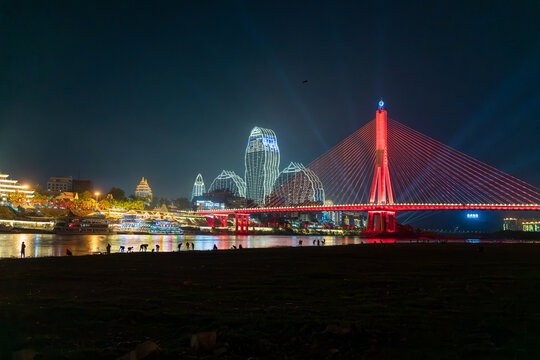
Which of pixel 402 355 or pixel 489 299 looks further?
pixel 489 299

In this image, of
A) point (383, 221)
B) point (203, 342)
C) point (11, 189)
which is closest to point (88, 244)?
point (203, 342)

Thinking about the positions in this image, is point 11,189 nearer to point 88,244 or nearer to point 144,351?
point 88,244

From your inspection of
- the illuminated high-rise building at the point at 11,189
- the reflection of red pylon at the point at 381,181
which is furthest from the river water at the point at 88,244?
the illuminated high-rise building at the point at 11,189

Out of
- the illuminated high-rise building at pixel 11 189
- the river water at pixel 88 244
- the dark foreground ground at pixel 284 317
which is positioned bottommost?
the river water at pixel 88 244

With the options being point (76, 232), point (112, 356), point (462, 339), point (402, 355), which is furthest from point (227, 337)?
point (76, 232)

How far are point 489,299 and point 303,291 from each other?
4.34 meters

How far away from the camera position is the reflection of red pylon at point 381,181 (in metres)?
88.4

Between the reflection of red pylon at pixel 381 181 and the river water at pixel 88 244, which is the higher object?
the reflection of red pylon at pixel 381 181

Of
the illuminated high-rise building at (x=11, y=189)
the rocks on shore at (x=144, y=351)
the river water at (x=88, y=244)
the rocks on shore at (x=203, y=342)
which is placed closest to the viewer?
the rocks on shore at (x=144, y=351)

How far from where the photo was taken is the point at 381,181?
293ft

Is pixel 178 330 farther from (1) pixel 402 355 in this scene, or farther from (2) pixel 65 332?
(1) pixel 402 355

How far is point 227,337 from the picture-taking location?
20.6ft

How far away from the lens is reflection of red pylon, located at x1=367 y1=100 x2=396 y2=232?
88.4 m

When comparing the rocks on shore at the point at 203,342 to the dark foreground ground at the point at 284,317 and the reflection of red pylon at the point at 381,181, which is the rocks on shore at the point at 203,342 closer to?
the dark foreground ground at the point at 284,317
